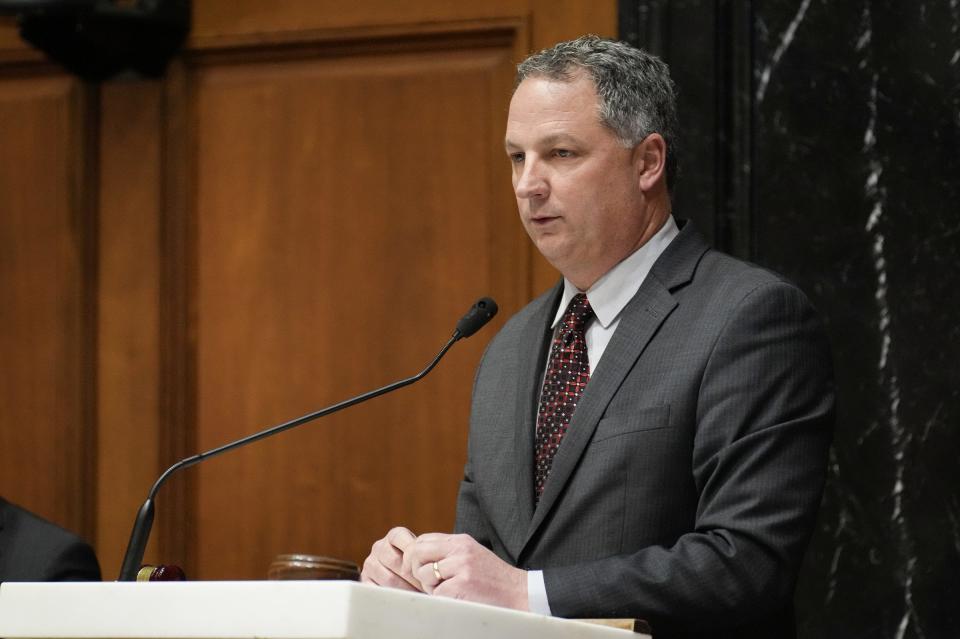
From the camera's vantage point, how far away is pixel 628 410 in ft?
6.60

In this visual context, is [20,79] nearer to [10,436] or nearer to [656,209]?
[10,436]

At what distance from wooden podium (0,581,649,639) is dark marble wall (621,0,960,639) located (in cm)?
151

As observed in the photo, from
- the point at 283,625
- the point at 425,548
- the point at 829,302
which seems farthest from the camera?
the point at 829,302

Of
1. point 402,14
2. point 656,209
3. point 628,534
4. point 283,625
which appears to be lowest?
point 628,534

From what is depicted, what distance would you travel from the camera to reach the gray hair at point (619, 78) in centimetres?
223

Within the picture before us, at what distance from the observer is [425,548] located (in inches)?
70.4

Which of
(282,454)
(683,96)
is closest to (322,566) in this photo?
(282,454)

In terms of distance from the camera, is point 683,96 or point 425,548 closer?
point 425,548

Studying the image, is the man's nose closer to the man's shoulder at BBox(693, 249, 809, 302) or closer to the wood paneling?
the man's shoulder at BBox(693, 249, 809, 302)

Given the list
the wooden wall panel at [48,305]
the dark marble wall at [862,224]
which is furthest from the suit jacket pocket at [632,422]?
the wooden wall panel at [48,305]

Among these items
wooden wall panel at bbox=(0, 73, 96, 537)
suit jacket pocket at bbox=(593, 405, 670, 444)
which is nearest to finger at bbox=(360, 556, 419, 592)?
suit jacket pocket at bbox=(593, 405, 670, 444)

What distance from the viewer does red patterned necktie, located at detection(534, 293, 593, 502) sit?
2.13m

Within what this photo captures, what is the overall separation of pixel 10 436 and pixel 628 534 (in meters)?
2.13

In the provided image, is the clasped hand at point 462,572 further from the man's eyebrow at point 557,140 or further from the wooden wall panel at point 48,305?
the wooden wall panel at point 48,305
